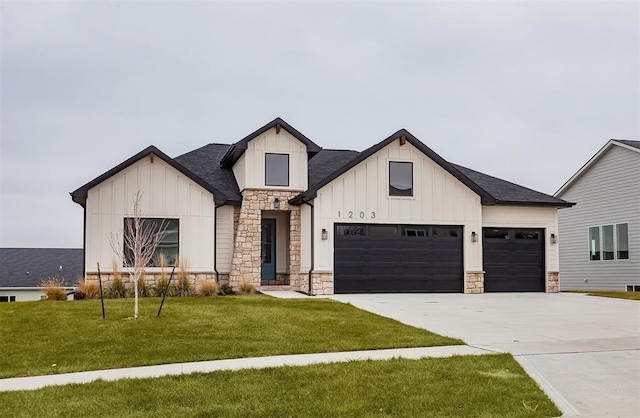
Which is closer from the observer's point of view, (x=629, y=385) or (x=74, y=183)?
(x=629, y=385)

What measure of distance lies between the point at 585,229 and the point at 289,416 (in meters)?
25.9

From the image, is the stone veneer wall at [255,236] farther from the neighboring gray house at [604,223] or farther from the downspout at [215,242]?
the neighboring gray house at [604,223]

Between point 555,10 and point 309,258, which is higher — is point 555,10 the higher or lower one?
the higher one

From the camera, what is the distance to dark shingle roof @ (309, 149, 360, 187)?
23.8 m

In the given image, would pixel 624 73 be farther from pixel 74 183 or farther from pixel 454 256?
pixel 74 183

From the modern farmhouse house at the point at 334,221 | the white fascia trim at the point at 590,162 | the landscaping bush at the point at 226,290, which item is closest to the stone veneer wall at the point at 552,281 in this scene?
the modern farmhouse house at the point at 334,221

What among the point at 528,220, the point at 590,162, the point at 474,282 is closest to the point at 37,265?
the point at 474,282

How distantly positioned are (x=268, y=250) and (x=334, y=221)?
377 cm

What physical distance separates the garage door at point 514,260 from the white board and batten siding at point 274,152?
6.94m

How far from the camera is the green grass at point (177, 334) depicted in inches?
363

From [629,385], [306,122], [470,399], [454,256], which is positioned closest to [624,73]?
[454,256]

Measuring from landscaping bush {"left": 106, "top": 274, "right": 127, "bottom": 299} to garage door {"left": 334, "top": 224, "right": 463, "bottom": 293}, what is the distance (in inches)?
263

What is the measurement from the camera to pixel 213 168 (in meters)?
24.5

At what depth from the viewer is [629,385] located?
7.88 m
